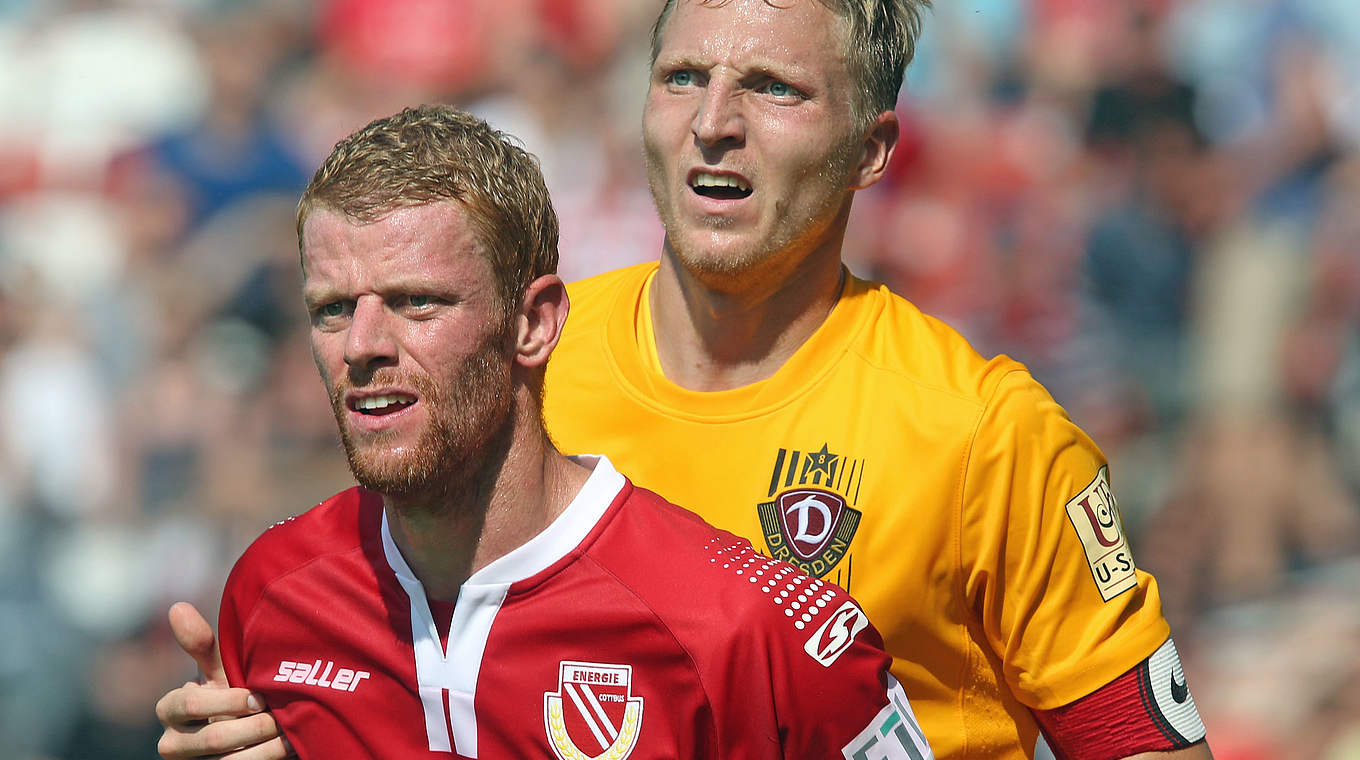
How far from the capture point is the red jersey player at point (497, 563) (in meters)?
2.57

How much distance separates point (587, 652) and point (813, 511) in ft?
2.57

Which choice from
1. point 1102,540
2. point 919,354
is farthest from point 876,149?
point 1102,540

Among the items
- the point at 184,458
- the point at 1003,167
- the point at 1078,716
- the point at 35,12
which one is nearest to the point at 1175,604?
the point at 1003,167

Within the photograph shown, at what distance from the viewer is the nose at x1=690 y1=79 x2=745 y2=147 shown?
329cm

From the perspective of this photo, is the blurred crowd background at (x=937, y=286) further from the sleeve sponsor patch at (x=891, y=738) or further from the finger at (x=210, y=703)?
the sleeve sponsor patch at (x=891, y=738)

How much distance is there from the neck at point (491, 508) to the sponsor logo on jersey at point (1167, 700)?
131cm

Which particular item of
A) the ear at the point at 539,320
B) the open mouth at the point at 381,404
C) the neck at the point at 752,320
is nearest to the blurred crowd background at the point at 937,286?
the neck at the point at 752,320

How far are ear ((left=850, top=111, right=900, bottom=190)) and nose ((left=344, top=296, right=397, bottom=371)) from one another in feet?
4.48

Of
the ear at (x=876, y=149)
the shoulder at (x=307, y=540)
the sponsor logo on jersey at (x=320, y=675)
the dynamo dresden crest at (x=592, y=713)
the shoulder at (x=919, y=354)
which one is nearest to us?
the dynamo dresden crest at (x=592, y=713)

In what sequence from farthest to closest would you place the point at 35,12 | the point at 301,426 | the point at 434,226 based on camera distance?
the point at 35,12
the point at 301,426
the point at 434,226

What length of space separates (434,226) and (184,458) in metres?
4.85

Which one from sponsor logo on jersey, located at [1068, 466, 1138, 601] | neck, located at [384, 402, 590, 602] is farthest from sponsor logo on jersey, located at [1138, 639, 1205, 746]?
neck, located at [384, 402, 590, 602]

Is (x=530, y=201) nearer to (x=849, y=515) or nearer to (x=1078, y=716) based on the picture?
(x=849, y=515)

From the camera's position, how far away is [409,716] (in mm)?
2826
